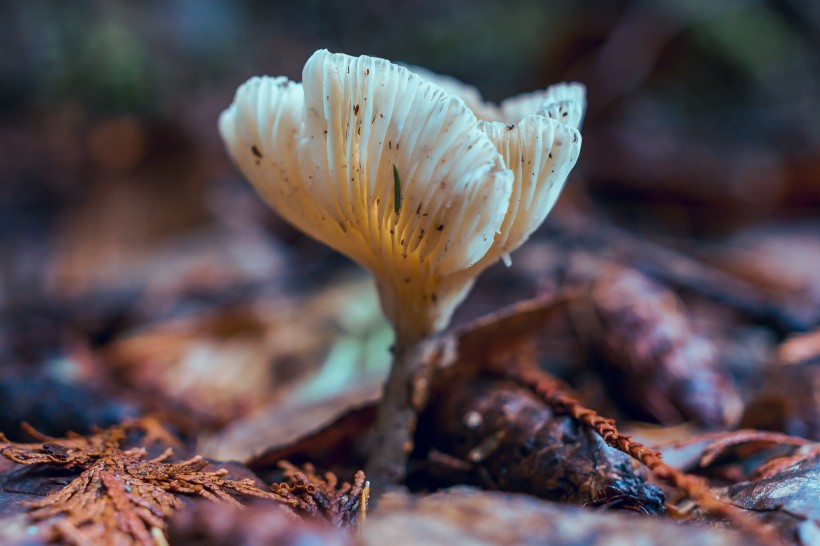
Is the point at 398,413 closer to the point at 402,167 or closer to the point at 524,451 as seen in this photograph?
the point at 524,451

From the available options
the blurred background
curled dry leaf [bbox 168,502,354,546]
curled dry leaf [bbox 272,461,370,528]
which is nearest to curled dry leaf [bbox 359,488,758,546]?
curled dry leaf [bbox 168,502,354,546]

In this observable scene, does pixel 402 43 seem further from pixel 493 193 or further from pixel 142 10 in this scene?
pixel 493 193

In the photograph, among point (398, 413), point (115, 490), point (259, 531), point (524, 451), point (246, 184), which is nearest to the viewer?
point (259, 531)

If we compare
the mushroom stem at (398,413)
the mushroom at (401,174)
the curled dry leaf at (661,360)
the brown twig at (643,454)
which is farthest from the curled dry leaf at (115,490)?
the curled dry leaf at (661,360)

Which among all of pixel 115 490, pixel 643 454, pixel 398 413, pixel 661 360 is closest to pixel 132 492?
pixel 115 490

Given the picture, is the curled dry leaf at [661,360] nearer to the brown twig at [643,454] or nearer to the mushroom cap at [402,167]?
the brown twig at [643,454]

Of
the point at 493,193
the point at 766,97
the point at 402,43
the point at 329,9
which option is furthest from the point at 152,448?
the point at 766,97

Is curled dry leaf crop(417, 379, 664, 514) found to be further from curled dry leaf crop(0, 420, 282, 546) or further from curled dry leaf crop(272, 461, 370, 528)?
curled dry leaf crop(0, 420, 282, 546)
